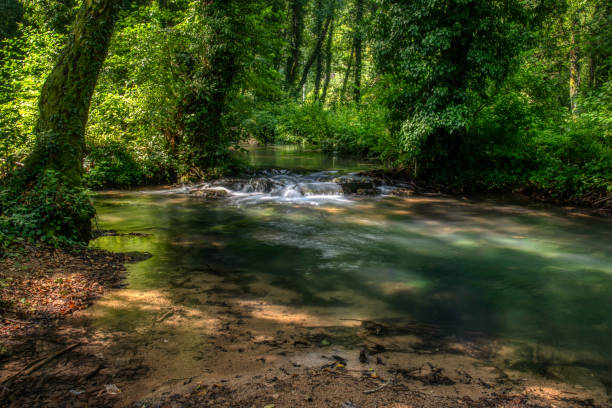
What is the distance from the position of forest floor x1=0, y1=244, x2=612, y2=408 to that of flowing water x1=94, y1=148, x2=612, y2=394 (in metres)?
0.33

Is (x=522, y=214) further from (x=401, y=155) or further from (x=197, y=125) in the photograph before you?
(x=197, y=125)

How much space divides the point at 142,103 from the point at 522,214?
12.0 metres

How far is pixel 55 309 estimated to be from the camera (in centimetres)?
407

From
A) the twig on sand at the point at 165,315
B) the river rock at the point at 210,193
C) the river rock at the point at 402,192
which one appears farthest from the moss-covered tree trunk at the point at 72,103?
the river rock at the point at 402,192

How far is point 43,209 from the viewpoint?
18.4 ft

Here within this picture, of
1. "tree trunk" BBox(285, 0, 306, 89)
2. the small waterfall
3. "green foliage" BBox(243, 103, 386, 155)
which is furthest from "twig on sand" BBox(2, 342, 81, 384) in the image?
"tree trunk" BBox(285, 0, 306, 89)

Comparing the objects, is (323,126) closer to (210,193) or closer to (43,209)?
(210,193)

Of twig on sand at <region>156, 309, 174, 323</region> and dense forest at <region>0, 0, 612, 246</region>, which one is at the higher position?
dense forest at <region>0, 0, 612, 246</region>

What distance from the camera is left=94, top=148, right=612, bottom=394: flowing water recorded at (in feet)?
15.6

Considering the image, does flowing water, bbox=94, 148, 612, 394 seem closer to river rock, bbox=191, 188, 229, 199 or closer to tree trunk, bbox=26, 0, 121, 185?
river rock, bbox=191, 188, 229, 199

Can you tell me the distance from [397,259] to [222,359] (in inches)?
181

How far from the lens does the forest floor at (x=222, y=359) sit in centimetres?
290

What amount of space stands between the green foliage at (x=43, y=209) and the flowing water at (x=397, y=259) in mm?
1083

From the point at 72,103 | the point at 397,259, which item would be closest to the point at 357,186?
the point at 397,259
